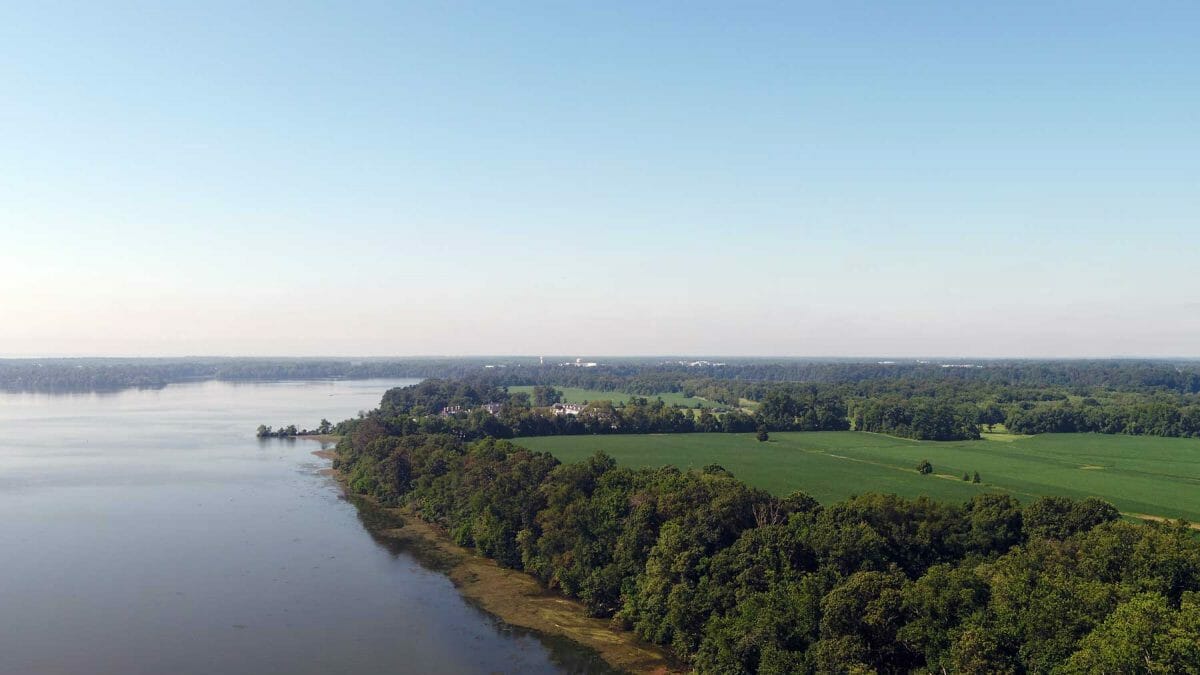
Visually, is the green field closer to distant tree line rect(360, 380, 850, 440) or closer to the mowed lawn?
distant tree line rect(360, 380, 850, 440)

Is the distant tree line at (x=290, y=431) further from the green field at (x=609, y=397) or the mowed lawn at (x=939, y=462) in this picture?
the green field at (x=609, y=397)

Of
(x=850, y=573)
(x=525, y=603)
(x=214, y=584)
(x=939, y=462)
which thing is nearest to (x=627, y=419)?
(x=939, y=462)

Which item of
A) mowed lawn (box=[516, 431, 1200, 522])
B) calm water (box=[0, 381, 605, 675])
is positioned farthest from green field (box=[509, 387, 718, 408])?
calm water (box=[0, 381, 605, 675])

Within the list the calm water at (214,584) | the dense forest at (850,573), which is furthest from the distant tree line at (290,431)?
the dense forest at (850,573)

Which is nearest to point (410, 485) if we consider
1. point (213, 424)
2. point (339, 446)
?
point (339, 446)

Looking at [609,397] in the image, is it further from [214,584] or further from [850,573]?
[850,573]

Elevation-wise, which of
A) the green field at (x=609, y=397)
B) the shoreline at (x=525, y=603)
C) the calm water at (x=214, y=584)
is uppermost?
the green field at (x=609, y=397)
